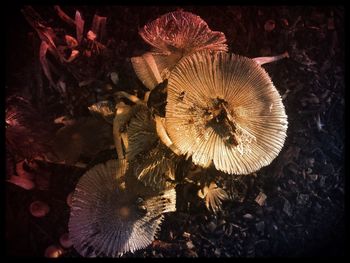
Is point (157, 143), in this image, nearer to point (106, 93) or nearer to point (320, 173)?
point (106, 93)

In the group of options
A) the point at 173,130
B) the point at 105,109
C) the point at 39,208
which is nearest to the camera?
the point at 173,130

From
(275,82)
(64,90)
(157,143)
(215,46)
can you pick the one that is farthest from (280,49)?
(64,90)

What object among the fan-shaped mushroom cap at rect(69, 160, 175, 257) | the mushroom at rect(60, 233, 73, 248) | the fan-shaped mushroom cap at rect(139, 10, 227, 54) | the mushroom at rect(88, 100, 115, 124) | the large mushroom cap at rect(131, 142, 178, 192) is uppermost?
the fan-shaped mushroom cap at rect(139, 10, 227, 54)

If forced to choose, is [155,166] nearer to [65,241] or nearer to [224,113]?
[224,113]

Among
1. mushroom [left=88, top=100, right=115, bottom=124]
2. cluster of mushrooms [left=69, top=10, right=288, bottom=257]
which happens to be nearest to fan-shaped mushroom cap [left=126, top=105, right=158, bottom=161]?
cluster of mushrooms [left=69, top=10, right=288, bottom=257]

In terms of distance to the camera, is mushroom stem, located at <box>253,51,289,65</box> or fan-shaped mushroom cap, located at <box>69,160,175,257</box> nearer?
fan-shaped mushroom cap, located at <box>69,160,175,257</box>

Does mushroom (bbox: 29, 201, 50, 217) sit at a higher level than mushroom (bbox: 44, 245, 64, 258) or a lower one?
higher

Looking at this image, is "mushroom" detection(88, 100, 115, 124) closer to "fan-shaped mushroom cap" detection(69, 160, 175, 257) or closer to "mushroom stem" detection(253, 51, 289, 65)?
"fan-shaped mushroom cap" detection(69, 160, 175, 257)

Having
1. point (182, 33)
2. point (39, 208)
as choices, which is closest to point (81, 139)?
point (39, 208)
